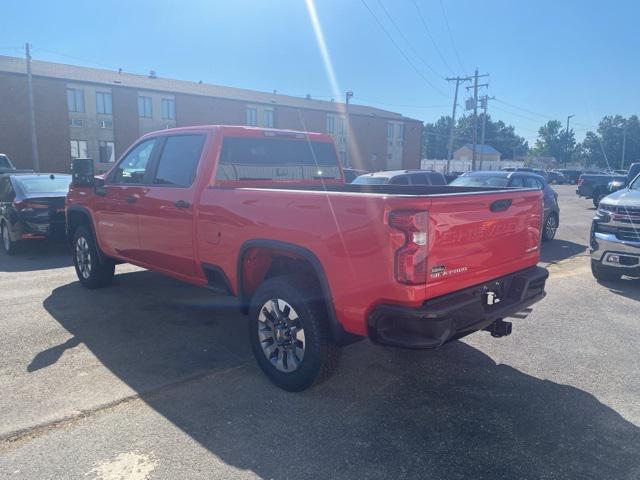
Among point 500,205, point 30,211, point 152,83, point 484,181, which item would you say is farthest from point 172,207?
point 152,83

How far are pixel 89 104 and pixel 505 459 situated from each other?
3866 centimetres

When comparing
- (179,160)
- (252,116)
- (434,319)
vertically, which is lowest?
(434,319)

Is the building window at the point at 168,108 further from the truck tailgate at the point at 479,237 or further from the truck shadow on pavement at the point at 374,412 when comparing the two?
the truck tailgate at the point at 479,237

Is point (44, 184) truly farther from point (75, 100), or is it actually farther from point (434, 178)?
point (75, 100)

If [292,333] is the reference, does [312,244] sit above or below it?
above

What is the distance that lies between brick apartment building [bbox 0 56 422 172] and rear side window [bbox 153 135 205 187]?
3375cm

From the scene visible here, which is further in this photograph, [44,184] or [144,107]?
[144,107]

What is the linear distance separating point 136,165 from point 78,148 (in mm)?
34372

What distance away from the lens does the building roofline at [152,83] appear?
35000 mm

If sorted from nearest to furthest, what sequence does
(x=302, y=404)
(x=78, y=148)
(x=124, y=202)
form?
(x=302, y=404) → (x=124, y=202) → (x=78, y=148)

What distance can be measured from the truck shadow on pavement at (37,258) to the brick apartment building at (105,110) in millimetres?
27269

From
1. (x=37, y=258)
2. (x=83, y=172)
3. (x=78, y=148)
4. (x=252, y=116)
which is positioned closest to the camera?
(x=83, y=172)

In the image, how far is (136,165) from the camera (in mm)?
5527

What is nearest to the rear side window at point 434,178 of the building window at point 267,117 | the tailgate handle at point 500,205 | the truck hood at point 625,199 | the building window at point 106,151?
the truck hood at point 625,199
